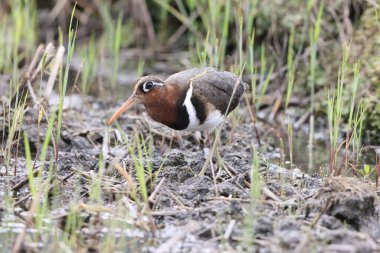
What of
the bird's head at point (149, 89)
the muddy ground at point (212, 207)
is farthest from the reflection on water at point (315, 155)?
the bird's head at point (149, 89)

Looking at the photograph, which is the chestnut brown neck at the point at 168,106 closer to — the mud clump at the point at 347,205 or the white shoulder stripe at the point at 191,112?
the white shoulder stripe at the point at 191,112

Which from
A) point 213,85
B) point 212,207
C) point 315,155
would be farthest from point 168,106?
point 315,155

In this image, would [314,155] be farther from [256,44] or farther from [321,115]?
[256,44]

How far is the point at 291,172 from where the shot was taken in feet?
20.0

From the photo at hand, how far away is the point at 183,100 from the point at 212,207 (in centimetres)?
113

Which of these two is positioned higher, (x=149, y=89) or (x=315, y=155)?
(x=149, y=89)

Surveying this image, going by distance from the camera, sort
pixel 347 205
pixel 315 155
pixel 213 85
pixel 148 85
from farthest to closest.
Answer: pixel 315 155 → pixel 213 85 → pixel 148 85 → pixel 347 205

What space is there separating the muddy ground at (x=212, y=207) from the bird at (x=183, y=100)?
368 mm

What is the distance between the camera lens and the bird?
5.73 metres

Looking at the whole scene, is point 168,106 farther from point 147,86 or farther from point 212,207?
point 212,207

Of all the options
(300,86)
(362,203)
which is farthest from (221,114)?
(300,86)

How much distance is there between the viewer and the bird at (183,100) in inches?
226

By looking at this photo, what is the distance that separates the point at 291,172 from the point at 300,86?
296cm

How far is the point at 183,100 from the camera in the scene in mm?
5797
